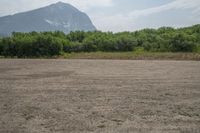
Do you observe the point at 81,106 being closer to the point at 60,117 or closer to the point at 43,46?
the point at 60,117

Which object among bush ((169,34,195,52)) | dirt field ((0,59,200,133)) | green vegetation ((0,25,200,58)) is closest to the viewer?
dirt field ((0,59,200,133))

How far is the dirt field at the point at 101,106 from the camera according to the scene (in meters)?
8.85

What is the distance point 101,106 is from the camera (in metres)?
11.3

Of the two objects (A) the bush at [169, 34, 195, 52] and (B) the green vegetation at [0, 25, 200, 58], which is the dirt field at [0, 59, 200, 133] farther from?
(B) the green vegetation at [0, 25, 200, 58]

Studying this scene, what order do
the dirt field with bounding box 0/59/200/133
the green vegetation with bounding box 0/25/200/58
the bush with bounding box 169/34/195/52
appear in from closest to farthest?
the dirt field with bounding box 0/59/200/133 → the bush with bounding box 169/34/195/52 → the green vegetation with bounding box 0/25/200/58

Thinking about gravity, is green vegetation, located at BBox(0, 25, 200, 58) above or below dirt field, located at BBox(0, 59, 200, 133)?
above

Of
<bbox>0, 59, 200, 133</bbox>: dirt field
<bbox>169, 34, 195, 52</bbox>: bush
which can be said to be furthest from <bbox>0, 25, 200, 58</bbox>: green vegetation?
<bbox>0, 59, 200, 133</bbox>: dirt field

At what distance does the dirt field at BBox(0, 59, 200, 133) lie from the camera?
8852mm

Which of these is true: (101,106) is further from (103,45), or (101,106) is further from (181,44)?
(103,45)

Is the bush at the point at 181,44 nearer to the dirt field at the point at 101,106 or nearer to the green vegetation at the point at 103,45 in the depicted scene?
the green vegetation at the point at 103,45

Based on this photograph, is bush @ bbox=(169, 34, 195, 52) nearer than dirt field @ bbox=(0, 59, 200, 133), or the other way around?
dirt field @ bbox=(0, 59, 200, 133)

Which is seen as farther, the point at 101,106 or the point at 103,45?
the point at 103,45

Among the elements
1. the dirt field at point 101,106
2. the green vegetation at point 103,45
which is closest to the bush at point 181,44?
the green vegetation at point 103,45

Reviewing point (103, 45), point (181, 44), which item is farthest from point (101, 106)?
point (103, 45)
